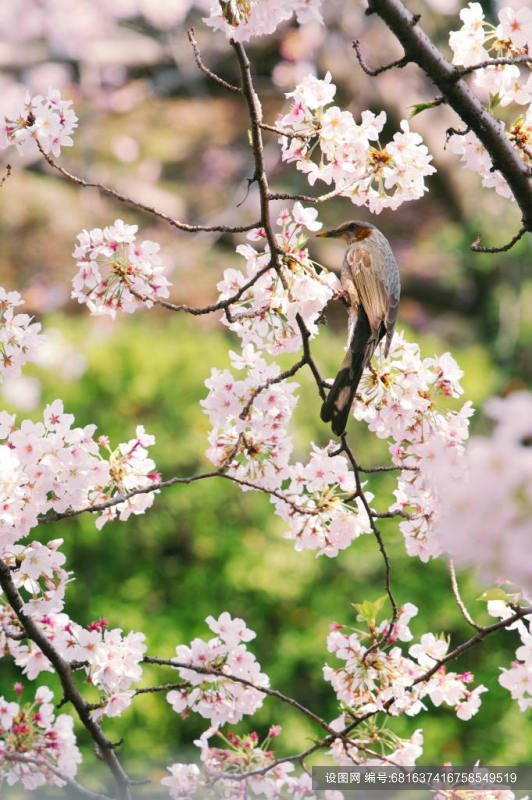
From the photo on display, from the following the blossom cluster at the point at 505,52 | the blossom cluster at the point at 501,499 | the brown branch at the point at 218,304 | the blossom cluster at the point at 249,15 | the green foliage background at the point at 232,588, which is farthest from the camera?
the green foliage background at the point at 232,588

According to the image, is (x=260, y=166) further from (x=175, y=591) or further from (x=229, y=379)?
(x=175, y=591)

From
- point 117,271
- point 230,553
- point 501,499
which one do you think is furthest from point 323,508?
point 230,553

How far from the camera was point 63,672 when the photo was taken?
1751 millimetres

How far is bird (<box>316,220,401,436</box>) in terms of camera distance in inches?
70.1

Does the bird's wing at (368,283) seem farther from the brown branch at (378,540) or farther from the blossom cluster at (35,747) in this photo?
the blossom cluster at (35,747)

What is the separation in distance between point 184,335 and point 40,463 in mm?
3018

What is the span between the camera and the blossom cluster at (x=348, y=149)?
5.44 ft

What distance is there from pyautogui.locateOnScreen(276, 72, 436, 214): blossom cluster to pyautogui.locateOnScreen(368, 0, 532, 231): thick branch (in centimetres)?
18

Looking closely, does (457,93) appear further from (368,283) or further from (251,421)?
(251,421)

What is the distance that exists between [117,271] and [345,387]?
0.50 metres

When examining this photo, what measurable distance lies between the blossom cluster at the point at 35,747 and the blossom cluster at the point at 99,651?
0.13 meters

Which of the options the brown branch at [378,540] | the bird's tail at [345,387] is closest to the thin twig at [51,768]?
the brown branch at [378,540]

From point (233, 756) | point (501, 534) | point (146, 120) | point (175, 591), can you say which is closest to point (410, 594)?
point (175, 591)

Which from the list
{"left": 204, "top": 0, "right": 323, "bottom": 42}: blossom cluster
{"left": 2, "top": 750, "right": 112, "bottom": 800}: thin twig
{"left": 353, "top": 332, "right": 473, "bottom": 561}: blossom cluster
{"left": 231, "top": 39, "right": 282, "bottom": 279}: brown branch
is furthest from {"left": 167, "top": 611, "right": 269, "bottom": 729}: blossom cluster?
{"left": 204, "top": 0, "right": 323, "bottom": 42}: blossom cluster
